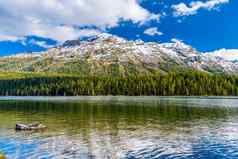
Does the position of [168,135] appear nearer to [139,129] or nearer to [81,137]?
[139,129]

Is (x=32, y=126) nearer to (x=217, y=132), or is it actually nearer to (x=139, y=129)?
(x=139, y=129)

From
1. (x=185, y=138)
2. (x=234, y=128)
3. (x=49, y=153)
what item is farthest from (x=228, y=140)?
(x=49, y=153)

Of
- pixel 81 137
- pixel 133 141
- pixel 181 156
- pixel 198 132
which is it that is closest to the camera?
pixel 181 156

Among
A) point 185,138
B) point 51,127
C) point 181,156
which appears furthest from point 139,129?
point 181,156

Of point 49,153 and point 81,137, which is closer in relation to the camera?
point 49,153

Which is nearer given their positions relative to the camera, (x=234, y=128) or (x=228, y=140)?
(x=228, y=140)

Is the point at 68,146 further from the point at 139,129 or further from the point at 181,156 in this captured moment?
the point at 139,129

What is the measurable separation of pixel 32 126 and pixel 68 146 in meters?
21.9

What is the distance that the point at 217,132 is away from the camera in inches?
2586

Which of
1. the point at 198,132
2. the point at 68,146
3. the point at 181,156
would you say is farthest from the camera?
the point at 198,132

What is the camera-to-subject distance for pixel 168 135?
62094mm

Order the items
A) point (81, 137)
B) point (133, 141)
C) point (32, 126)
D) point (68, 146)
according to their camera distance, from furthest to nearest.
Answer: point (32, 126), point (81, 137), point (133, 141), point (68, 146)

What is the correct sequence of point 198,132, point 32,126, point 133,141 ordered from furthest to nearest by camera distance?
point 32,126 < point 198,132 < point 133,141

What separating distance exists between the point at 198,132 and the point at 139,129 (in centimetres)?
1226
